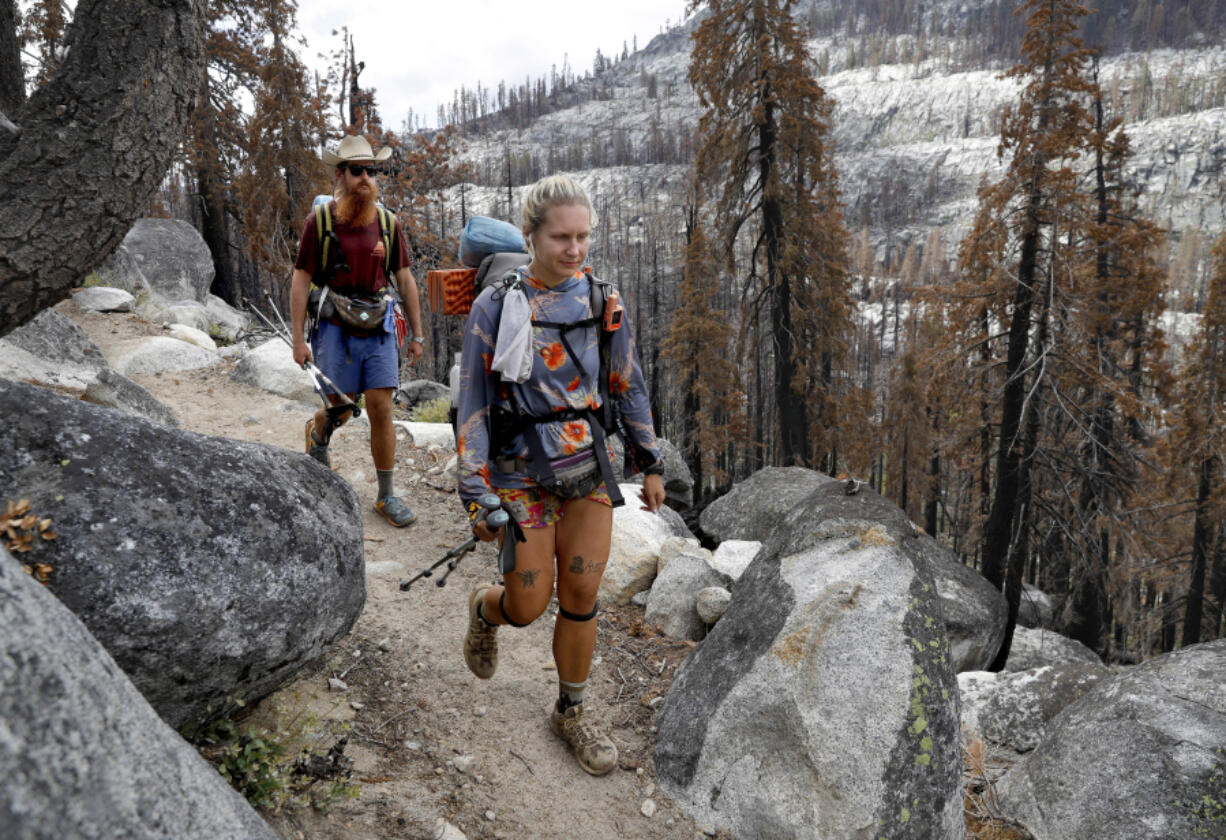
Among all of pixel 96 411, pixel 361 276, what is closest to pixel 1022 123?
pixel 361 276

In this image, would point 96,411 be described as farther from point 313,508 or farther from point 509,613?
point 509,613

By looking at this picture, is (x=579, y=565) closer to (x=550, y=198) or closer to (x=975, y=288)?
(x=550, y=198)

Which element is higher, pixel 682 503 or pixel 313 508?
pixel 313 508

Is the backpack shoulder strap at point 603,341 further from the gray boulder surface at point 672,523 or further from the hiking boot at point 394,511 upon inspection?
the gray boulder surface at point 672,523

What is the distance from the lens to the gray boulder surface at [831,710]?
3.05 metres

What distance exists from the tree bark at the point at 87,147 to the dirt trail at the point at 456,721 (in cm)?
183

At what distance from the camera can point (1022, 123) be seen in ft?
37.1

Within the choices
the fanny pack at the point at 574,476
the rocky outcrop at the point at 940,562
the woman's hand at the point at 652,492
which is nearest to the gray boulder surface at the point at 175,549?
the fanny pack at the point at 574,476

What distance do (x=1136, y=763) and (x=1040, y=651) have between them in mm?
9687

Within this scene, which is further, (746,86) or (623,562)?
(746,86)

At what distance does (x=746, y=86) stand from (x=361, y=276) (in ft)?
43.3

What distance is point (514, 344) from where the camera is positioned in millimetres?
2793

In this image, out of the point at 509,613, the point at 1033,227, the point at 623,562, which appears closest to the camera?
the point at 509,613

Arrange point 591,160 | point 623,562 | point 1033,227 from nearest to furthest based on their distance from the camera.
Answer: point 623,562
point 1033,227
point 591,160
